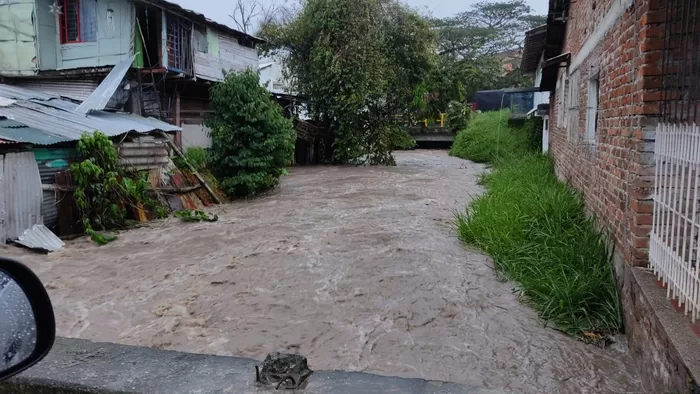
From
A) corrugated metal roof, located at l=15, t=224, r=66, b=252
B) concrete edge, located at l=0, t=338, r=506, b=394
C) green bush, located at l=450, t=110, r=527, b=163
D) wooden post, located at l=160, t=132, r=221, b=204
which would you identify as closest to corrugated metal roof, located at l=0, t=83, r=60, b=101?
wooden post, located at l=160, t=132, r=221, b=204

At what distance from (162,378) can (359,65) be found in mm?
16009

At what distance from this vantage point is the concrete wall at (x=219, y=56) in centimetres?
1325

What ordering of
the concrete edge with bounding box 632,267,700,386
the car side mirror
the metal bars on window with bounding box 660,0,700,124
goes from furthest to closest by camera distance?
the metal bars on window with bounding box 660,0,700,124, the concrete edge with bounding box 632,267,700,386, the car side mirror

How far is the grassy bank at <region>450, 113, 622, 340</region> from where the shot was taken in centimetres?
448

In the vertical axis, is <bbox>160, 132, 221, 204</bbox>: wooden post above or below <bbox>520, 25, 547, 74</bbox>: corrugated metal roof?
below

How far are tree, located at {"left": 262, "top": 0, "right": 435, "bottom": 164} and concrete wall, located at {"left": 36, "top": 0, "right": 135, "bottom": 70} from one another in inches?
280

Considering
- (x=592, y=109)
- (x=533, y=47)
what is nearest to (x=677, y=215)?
(x=592, y=109)

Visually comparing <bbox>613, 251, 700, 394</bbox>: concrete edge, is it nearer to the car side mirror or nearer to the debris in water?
the debris in water

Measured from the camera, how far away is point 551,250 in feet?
18.4

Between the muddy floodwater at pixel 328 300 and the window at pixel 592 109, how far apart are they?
1942 millimetres

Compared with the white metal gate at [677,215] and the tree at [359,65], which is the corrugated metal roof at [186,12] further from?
the white metal gate at [677,215]

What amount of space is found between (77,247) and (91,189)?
1.02 meters

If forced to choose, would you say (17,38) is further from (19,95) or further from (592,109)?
(592,109)

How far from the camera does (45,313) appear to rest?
1.36 metres
